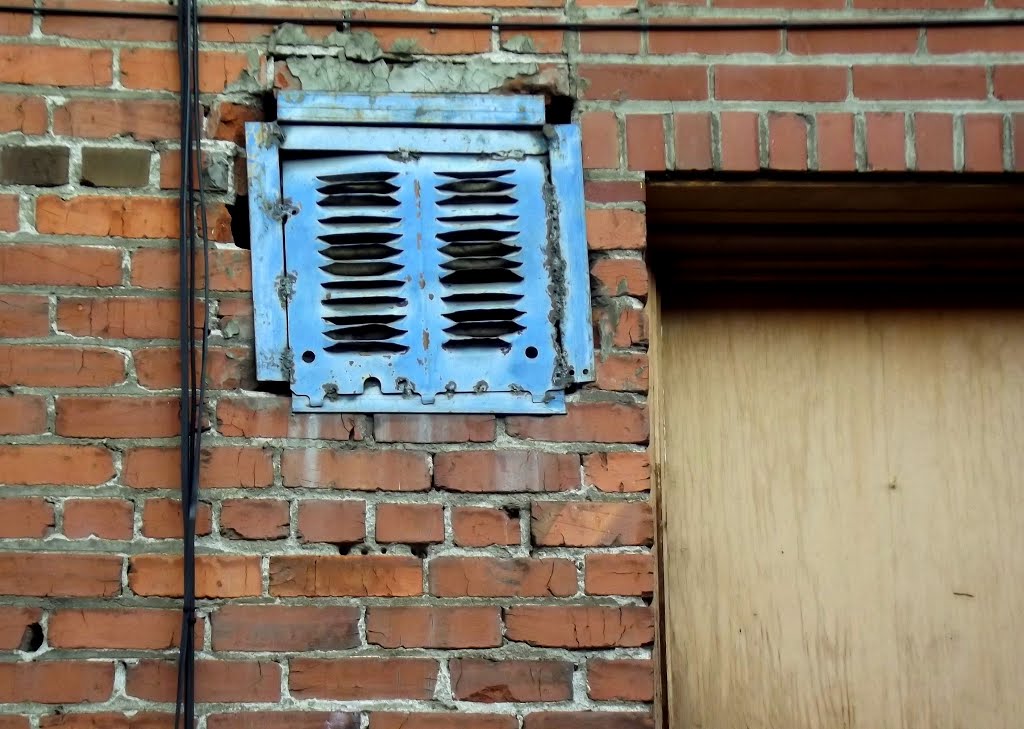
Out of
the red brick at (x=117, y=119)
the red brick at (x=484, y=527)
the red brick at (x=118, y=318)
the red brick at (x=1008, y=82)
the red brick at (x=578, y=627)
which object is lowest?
the red brick at (x=578, y=627)

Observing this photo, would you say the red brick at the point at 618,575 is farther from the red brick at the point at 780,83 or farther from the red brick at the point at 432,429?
the red brick at the point at 780,83

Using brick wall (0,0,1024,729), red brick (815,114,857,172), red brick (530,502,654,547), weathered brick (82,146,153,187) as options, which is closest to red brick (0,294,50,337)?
brick wall (0,0,1024,729)

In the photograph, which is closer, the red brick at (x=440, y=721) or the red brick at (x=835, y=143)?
the red brick at (x=440, y=721)

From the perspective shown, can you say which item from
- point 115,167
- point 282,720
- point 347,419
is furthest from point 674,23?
point 282,720

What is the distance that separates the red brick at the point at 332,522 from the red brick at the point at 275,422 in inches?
4.6

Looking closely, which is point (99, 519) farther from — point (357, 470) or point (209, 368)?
point (357, 470)

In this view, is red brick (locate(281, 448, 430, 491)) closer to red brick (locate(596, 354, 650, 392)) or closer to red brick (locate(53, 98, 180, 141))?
red brick (locate(596, 354, 650, 392))

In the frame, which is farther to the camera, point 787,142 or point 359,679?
point 787,142

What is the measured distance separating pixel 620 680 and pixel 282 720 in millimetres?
571

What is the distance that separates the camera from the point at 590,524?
1.83 meters

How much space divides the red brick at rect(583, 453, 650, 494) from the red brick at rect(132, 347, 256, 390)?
2.00 feet

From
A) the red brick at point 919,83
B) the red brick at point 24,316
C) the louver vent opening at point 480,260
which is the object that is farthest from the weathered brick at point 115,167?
the red brick at point 919,83

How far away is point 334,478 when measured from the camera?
5.96 ft

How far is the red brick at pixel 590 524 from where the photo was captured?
1.82 m
